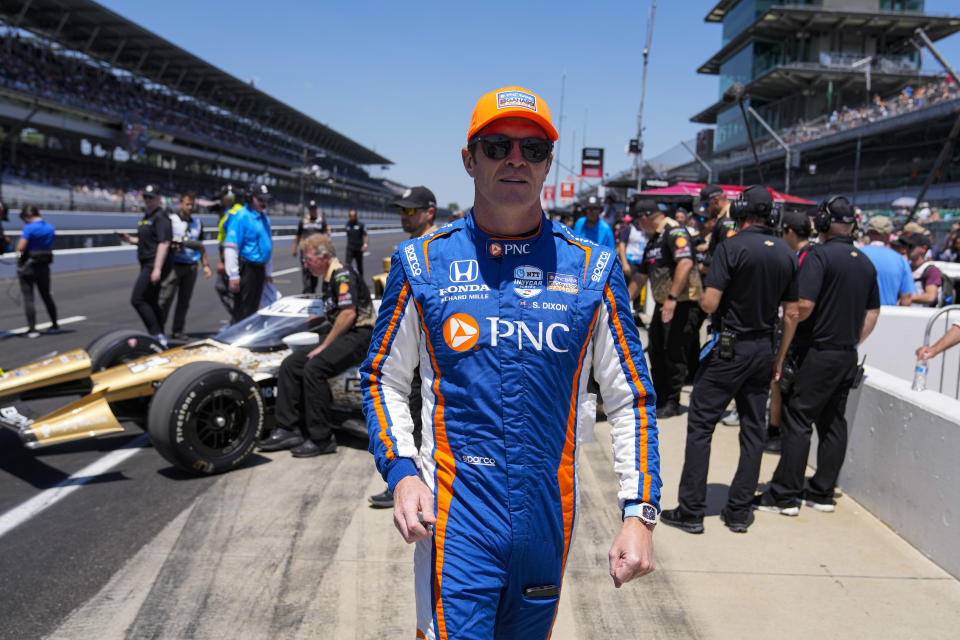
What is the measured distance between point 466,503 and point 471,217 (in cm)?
73

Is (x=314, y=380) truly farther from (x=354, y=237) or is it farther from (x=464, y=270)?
(x=354, y=237)

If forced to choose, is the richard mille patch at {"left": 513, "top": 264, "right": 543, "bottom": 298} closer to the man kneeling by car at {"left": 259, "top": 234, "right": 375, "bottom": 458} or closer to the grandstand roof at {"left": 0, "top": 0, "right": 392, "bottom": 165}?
the man kneeling by car at {"left": 259, "top": 234, "right": 375, "bottom": 458}

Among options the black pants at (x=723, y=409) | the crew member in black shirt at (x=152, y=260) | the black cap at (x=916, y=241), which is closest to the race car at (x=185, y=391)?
the black pants at (x=723, y=409)

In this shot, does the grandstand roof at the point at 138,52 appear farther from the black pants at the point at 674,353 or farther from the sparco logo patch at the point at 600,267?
the sparco logo patch at the point at 600,267

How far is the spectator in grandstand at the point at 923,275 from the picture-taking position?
25.2 feet

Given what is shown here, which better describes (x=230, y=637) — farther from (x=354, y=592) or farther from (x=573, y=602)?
(x=573, y=602)

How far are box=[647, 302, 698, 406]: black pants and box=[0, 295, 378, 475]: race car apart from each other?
112 inches

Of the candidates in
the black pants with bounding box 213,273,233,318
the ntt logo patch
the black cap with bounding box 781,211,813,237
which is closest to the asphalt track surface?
the ntt logo patch

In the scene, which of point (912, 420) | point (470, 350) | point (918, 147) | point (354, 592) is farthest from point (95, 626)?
point (918, 147)

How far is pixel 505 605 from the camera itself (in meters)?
1.76

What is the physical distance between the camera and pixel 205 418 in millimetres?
4770

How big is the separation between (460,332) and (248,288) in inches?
283

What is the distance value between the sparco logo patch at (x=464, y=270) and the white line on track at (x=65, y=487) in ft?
11.2

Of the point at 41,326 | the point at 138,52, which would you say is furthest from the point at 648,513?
the point at 138,52
